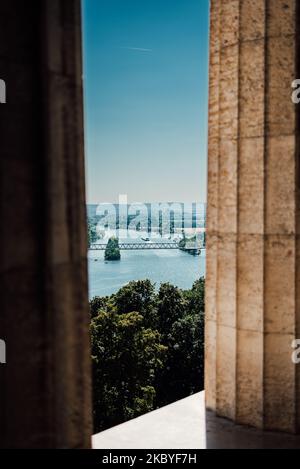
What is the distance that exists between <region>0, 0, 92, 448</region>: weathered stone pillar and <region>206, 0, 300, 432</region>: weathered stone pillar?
7.18m

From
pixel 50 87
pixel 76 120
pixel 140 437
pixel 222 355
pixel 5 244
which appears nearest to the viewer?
pixel 5 244

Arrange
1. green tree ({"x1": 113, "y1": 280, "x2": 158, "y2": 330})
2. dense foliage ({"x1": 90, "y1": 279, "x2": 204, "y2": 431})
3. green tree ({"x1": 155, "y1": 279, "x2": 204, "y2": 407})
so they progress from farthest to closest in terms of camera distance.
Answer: green tree ({"x1": 113, "y1": 280, "x2": 158, "y2": 330}) < green tree ({"x1": 155, "y1": 279, "x2": 204, "y2": 407}) < dense foliage ({"x1": 90, "y1": 279, "x2": 204, "y2": 431})

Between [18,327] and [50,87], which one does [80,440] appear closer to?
[18,327]

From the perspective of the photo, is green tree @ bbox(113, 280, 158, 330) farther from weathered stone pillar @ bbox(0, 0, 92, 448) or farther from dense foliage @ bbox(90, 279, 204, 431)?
weathered stone pillar @ bbox(0, 0, 92, 448)

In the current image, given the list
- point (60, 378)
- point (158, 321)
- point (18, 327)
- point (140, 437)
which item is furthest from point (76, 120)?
point (158, 321)

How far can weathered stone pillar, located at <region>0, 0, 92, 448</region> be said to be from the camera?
7926mm

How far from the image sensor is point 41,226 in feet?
27.3

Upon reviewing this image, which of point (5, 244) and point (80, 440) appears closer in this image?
point (5, 244)

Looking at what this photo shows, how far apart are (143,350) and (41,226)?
190 feet

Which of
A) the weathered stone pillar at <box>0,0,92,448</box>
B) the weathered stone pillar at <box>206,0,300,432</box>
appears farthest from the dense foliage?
the weathered stone pillar at <box>0,0,92,448</box>

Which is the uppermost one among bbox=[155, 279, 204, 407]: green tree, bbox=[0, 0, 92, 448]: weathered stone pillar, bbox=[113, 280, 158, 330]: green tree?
bbox=[0, 0, 92, 448]: weathered stone pillar

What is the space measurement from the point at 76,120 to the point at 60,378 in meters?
4.47

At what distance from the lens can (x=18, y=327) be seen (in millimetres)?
8070

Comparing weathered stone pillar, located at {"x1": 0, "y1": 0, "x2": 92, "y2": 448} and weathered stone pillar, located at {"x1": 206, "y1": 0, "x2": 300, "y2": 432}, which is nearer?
weathered stone pillar, located at {"x1": 0, "y1": 0, "x2": 92, "y2": 448}
